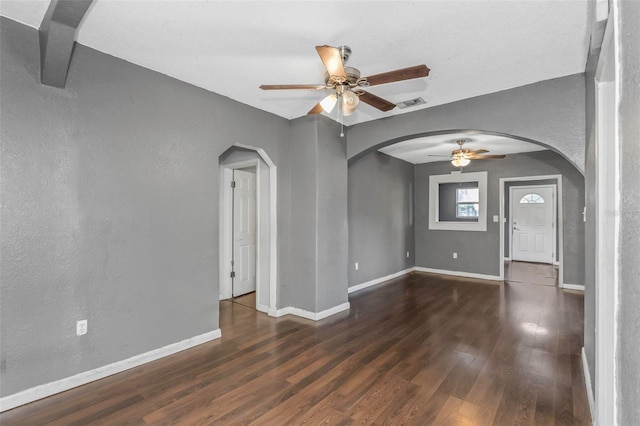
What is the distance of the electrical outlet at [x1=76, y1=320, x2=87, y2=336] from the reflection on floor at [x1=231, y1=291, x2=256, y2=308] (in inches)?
93.5

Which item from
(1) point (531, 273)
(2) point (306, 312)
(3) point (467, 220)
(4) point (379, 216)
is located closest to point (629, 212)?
(2) point (306, 312)

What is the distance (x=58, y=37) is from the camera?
212cm

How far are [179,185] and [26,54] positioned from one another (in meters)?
1.43

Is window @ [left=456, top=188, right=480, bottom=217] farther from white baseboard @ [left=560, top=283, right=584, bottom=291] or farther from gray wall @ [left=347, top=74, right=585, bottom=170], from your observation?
gray wall @ [left=347, top=74, right=585, bottom=170]

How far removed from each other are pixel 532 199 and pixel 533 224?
2.24ft

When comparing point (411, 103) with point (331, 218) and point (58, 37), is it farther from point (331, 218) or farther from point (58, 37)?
point (58, 37)

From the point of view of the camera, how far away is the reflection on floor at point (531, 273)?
6271 mm

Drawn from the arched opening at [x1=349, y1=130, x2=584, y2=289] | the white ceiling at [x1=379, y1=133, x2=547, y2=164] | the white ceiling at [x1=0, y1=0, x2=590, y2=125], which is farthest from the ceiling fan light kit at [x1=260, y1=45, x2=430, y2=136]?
the white ceiling at [x1=379, y1=133, x2=547, y2=164]

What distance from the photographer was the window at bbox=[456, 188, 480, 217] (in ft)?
23.0

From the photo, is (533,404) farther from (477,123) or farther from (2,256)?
(2,256)

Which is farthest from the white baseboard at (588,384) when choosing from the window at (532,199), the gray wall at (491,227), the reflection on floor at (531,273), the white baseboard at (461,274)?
the window at (532,199)

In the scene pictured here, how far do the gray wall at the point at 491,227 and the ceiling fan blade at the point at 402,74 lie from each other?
16.9 ft

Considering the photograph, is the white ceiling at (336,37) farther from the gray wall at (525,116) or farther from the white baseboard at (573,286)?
the white baseboard at (573,286)

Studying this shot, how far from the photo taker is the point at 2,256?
7.03 feet
